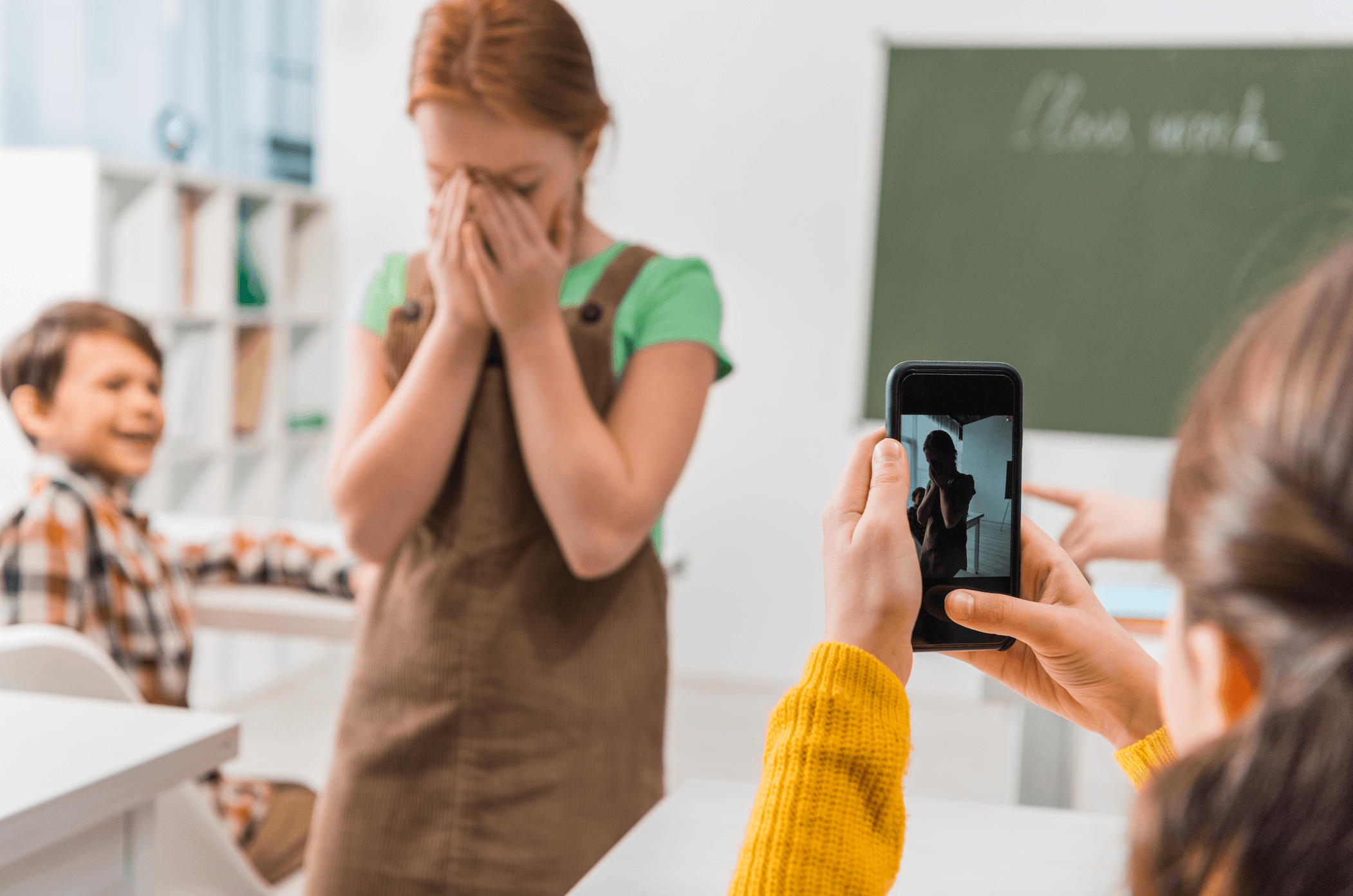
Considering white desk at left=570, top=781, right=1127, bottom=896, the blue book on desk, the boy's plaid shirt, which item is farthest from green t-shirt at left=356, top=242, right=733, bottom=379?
the boy's plaid shirt

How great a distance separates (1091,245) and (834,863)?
10.1 feet

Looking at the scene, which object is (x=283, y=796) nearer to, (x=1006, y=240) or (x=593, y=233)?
(x=593, y=233)

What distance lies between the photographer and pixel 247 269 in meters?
3.45

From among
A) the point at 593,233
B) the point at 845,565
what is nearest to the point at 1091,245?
the point at 593,233

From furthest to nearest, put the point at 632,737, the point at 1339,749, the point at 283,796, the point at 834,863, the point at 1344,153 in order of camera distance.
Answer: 1. the point at 1344,153
2. the point at 283,796
3. the point at 632,737
4. the point at 834,863
5. the point at 1339,749

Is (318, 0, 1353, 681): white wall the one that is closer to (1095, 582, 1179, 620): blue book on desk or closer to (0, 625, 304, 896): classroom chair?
(1095, 582, 1179, 620): blue book on desk

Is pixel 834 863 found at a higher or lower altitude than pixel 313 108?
lower

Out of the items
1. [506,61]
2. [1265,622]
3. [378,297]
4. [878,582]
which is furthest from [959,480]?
[378,297]

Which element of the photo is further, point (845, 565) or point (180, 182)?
point (180, 182)

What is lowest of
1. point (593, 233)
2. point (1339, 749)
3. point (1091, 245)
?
point (1339, 749)

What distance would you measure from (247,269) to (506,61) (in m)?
2.77

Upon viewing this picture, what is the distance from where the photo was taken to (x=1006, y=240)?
3318mm

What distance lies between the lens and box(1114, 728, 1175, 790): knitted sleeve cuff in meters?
0.59

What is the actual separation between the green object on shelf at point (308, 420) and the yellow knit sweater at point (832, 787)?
3516 millimetres
